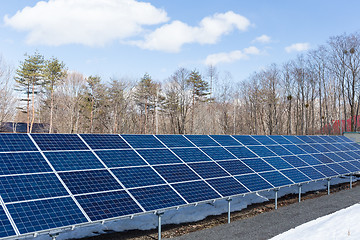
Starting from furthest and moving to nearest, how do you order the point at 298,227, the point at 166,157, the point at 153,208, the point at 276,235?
the point at 166,157 → the point at 298,227 → the point at 276,235 → the point at 153,208

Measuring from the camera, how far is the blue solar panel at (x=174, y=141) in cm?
1230

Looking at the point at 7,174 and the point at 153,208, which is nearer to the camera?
the point at 7,174

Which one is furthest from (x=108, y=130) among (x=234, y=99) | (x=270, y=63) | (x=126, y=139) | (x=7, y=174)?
(x=7, y=174)

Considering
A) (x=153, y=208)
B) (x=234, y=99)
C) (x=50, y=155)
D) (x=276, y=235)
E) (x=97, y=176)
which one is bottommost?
(x=276, y=235)

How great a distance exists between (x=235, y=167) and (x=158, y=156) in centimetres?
364

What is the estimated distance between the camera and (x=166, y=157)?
11.0 m

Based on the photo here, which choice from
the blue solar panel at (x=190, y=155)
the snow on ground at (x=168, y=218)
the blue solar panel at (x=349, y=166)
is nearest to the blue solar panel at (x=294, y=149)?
the blue solar panel at (x=349, y=166)

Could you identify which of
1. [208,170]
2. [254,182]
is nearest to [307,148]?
[254,182]

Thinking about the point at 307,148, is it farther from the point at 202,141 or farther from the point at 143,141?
the point at 143,141

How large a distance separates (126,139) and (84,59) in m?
45.4

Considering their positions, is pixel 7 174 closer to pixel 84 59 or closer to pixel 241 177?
pixel 241 177

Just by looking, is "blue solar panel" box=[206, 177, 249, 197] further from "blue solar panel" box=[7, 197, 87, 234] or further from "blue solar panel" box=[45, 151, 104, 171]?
"blue solar panel" box=[7, 197, 87, 234]

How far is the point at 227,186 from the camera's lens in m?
10.5

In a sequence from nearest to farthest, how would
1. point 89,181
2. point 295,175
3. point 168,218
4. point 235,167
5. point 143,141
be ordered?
point 89,181 → point 168,218 → point 143,141 → point 235,167 → point 295,175
